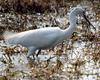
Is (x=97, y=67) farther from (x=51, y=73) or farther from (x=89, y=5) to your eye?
(x=89, y=5)

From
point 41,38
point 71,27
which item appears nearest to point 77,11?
point 71,27

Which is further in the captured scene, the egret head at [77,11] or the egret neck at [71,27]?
the egret head at [77,11]

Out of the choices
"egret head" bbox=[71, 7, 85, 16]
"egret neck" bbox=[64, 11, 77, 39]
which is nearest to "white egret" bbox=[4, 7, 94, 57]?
"egret neck" bbox=[64, 11, 77, 39]

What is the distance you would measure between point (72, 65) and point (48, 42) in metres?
0.70

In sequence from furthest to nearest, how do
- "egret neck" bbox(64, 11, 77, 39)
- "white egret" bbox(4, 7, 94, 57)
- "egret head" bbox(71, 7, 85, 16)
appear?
"egret head" bbox(71, 7, 85, 16) < "egret neck" bbox(64, 11, 77, 39) < "white egret" bbox(4, 7, 94, 57)

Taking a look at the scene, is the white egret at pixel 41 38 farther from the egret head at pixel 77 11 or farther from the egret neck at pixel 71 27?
the egret head at pixel 77 11

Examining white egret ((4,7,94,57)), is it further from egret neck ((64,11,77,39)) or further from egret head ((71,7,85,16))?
egret head ((71,7,85,16))

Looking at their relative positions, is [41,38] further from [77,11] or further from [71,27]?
[77,11]

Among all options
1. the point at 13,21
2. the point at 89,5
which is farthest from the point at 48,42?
the point at 89,5

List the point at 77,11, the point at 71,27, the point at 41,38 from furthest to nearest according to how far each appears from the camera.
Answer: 1. the point at 77,11
2. the point at 71,27
3. the point at 41,38

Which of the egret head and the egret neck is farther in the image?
the egret head

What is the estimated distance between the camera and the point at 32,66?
365 inches

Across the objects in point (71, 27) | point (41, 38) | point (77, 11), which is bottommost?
point (41, 38)

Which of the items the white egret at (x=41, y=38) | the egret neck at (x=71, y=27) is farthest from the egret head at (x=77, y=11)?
the white egret at (x=41, y=38)
